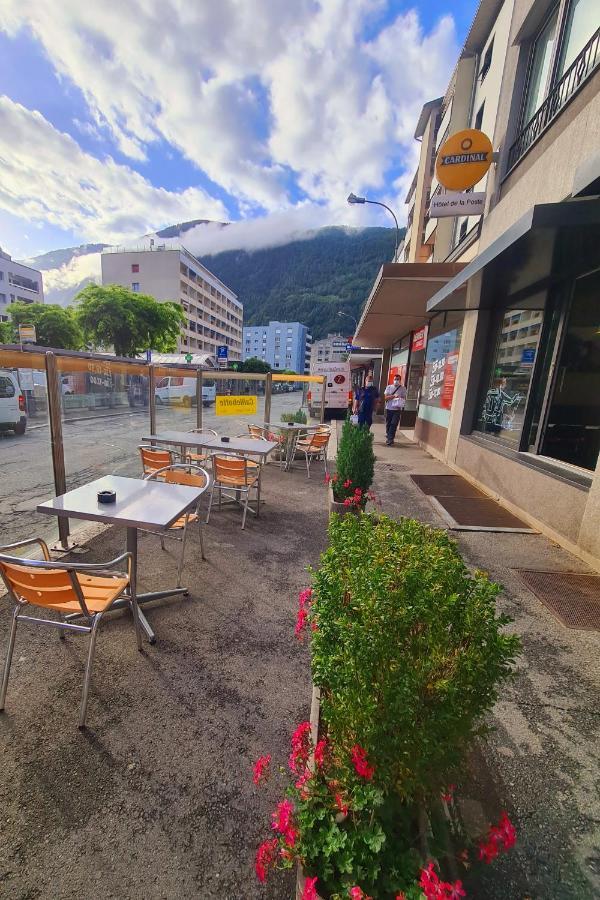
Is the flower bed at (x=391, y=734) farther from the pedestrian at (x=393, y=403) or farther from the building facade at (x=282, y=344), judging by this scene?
the building facade at (x=282, y=344)

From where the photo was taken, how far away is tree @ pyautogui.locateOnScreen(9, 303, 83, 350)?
1203 inches

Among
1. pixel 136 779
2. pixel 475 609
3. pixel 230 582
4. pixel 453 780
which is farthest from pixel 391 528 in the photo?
pixel 230 582

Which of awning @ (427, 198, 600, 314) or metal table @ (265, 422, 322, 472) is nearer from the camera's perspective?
awning @ (427, 198, 600, 314)

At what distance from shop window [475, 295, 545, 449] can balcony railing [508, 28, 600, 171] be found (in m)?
2.22

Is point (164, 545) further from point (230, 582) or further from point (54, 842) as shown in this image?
point (54, 842)

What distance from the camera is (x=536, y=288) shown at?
5328mm

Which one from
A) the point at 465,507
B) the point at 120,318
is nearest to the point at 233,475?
the point at 465,507

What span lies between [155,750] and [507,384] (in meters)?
6.57

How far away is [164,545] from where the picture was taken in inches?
159

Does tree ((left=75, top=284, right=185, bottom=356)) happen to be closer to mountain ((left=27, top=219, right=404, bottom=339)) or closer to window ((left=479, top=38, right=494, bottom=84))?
window ((left=479, top=38, right=494, bottom=84))

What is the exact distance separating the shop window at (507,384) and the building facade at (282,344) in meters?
150

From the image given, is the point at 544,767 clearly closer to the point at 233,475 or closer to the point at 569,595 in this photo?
the point at 569,595

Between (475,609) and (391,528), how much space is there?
1.77ft

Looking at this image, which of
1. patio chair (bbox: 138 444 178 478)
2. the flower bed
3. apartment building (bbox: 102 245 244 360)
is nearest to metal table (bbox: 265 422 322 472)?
patio chair (bbox: 138 444 178 478)
